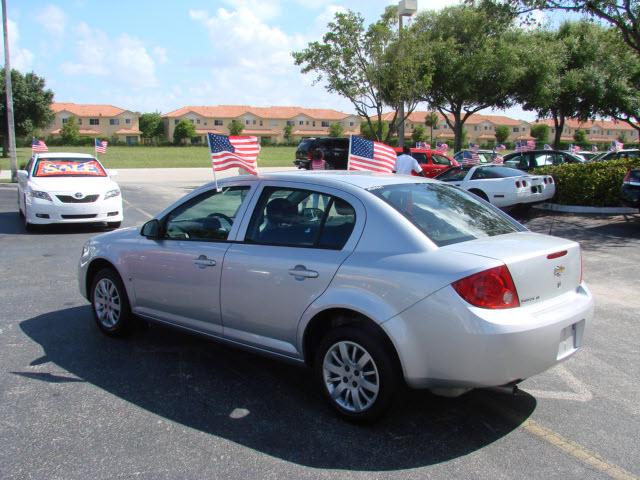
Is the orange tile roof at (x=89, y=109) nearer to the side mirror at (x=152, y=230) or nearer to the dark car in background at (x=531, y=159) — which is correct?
the dark car in background at (x=531, y=159)

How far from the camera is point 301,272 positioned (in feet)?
12.8

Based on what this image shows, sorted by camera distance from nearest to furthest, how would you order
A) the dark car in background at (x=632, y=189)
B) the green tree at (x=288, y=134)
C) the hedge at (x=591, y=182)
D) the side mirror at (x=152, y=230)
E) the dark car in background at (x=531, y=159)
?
the side mirror at (x=152, y=230) → the dark car in background at (x=632, y=189) → the hedge at (x=591, y=182) → the dark car in background at (x=531, y=159) → the green tree at (x=288, y=134)

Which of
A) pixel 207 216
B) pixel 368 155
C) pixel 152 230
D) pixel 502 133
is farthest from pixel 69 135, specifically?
pixel 207 216

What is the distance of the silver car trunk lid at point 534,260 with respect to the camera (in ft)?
11.6

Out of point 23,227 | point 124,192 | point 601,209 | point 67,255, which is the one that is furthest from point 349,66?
point 67,255

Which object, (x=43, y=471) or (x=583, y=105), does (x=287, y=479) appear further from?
(x=583, y=105)

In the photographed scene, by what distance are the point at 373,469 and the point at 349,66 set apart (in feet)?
68.5

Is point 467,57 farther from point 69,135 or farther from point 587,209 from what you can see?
point 69,135

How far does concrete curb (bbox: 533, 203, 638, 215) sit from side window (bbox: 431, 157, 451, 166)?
8.27 m

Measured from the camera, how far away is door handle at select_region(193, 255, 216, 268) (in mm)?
4445

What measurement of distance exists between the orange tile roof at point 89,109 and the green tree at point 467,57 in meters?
109

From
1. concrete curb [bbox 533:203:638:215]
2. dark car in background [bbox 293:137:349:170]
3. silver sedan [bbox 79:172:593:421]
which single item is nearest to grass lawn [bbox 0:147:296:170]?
dark car in background [bbox 293:137:349:170]

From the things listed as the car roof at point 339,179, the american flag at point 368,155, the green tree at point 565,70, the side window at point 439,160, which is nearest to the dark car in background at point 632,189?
the american flag at point 368,155

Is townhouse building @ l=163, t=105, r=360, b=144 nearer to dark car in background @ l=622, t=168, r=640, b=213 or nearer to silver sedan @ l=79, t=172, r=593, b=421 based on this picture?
dark car in background @ l=622, t=168, r=640, b=213
